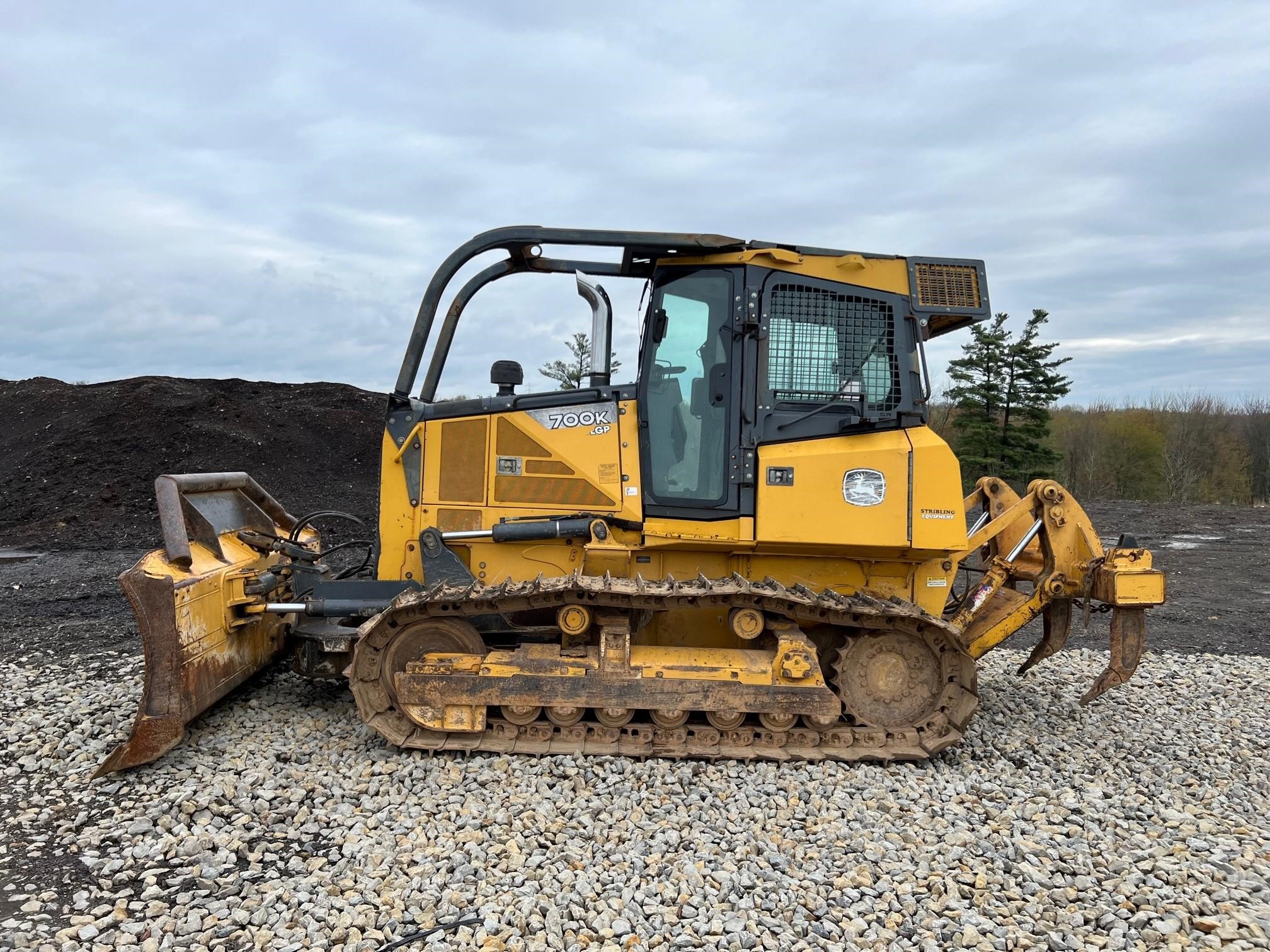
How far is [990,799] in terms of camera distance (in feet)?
15.7

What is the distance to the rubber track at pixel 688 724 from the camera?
510cm

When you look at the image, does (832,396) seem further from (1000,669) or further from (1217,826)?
(1000,669)

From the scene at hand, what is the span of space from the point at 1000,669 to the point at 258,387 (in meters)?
20.5

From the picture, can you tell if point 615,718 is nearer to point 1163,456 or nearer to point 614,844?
point 614,844

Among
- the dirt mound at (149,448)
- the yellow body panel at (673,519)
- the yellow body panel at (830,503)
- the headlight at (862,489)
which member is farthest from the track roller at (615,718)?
the dirt mound at (149,448)

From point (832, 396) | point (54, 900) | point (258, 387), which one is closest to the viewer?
point (54, 900)

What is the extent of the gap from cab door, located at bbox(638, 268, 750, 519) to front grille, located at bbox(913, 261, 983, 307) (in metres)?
1.23

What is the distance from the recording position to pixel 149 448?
1838 cm

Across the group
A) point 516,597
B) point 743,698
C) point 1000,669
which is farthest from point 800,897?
point 1000,669

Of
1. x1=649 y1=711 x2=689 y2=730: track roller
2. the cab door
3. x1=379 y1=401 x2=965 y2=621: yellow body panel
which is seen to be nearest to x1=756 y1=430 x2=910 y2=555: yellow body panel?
x1=379 y1=401 x2=965 y2=621: yellow body panel

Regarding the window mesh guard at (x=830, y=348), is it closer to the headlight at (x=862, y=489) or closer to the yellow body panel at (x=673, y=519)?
the yellow body panel at (x=673, y=519)

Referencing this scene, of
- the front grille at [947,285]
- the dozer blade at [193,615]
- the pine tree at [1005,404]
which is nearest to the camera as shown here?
the dozer blade at [193,615]

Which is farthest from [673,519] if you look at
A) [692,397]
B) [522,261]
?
[522,261]

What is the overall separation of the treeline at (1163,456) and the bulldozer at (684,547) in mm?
25134
